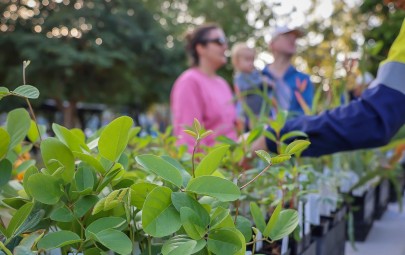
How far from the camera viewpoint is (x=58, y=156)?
0.51 metres

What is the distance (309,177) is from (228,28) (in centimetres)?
1258

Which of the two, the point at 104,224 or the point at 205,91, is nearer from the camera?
the point at 104,224

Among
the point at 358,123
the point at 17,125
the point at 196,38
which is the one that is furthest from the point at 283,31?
the point at 17,125

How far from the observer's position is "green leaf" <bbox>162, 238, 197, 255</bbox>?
420 mm

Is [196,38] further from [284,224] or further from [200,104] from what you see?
[284,224]

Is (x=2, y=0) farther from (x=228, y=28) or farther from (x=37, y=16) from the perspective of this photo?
(x=228, y=28)

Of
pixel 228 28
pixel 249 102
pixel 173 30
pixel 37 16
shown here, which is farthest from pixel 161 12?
pixel 249 102

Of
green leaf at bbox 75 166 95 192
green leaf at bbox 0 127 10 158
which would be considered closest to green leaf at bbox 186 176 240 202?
green leaf at bbox 75 166 95 192

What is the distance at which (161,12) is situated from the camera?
15.3 m

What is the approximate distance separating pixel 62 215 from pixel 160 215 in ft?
0.35

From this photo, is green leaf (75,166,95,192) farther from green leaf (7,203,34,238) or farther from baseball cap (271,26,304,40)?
baseball cap (271,26,304,40)

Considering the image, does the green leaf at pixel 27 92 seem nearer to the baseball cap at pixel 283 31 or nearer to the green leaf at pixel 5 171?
the green leaf at pixel 5 171

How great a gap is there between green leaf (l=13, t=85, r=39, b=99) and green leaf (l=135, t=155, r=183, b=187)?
124mm

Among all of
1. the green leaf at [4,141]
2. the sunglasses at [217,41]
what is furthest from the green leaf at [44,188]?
the sunglasses at [217,41]
